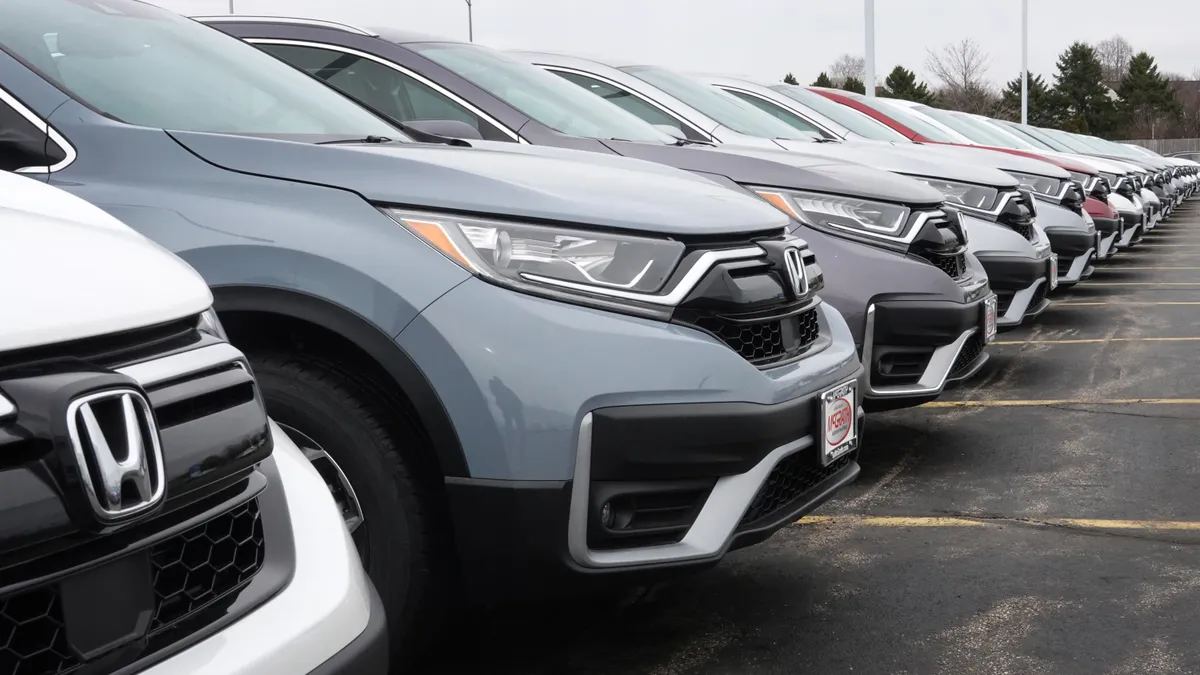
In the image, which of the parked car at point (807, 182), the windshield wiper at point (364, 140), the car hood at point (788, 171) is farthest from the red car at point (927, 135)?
the windshield wiper at point (364, 140)

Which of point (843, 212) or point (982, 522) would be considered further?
point (843, 212)

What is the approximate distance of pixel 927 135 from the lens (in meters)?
11.3

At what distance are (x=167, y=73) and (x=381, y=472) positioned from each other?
136 centimetres

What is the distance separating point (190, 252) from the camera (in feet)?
8.87

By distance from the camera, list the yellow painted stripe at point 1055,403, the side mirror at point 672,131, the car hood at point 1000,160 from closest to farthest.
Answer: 1. the side mirror at point 672,131
2. the yellow painted stripe at point 1055,403
3. the car hood at point 1000,160

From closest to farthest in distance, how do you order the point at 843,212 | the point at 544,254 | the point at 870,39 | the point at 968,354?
the point at 544,254, the point at 843,212, the point at 968,354, the point at 870,39

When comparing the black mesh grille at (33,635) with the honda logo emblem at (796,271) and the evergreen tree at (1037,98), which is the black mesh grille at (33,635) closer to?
the honda logo emblem at (796,271)

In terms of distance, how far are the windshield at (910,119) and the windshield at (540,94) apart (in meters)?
6.10

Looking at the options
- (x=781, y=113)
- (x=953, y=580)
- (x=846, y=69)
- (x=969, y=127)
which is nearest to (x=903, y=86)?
(x=846, y=69)

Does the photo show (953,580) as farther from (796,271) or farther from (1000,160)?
(1000,160)

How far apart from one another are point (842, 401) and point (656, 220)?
72 centimetres

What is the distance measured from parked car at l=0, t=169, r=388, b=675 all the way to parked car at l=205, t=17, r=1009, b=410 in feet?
9.84

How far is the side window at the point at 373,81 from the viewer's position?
202 inches

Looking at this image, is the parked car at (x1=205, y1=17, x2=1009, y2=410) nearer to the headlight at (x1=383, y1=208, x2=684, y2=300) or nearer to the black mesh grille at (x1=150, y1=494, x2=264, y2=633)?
the headlight at (x1=383, y1=208, x2=684, y2=300)
